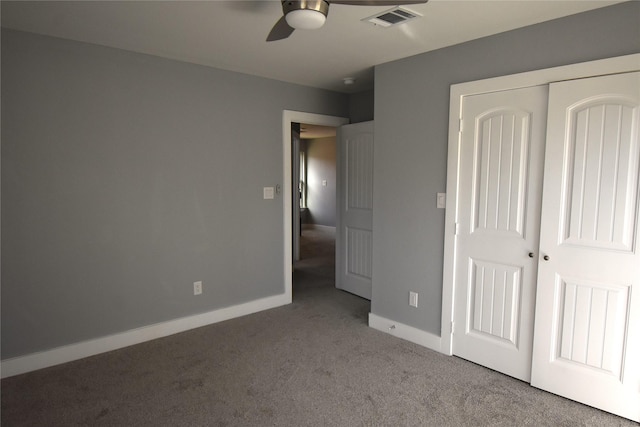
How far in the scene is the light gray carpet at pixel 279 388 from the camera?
7.31ft

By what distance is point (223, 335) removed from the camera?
338 cm

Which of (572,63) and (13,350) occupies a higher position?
(572,63)

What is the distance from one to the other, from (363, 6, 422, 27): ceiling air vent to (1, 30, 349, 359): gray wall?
1.73 metres

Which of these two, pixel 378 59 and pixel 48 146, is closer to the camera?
pixel 48 146

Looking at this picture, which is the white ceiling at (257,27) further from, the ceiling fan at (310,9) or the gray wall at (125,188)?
the ceiling fan at (310,9)

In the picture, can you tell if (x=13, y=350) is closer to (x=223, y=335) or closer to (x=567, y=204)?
(x=223, y=335)

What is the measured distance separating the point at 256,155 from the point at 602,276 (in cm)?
304

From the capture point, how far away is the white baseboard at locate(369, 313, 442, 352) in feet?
10.2

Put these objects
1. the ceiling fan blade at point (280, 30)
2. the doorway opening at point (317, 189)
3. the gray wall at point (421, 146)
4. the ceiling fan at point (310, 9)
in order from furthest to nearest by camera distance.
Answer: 1. the doorway opening at point (317, 189)
2. the gray wall at point (421, 146)
3. the ceiling fan blade at point (280, 30)
4. the ceiling fan at point (310, 9)

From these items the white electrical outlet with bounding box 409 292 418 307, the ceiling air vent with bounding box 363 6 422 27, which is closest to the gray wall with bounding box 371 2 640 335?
the white electrical outlet with bounding box 409 292 418 307

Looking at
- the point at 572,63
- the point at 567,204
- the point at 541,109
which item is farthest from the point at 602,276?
the point at 572,63

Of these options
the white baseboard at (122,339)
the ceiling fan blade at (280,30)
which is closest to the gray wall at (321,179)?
the white baseboard at (122,339)

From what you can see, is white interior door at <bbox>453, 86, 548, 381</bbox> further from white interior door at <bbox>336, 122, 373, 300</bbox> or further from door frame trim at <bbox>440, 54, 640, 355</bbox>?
white interior door at <bbox>336, 122, 373, 300</bbox>

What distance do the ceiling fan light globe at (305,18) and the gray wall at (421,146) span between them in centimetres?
149
